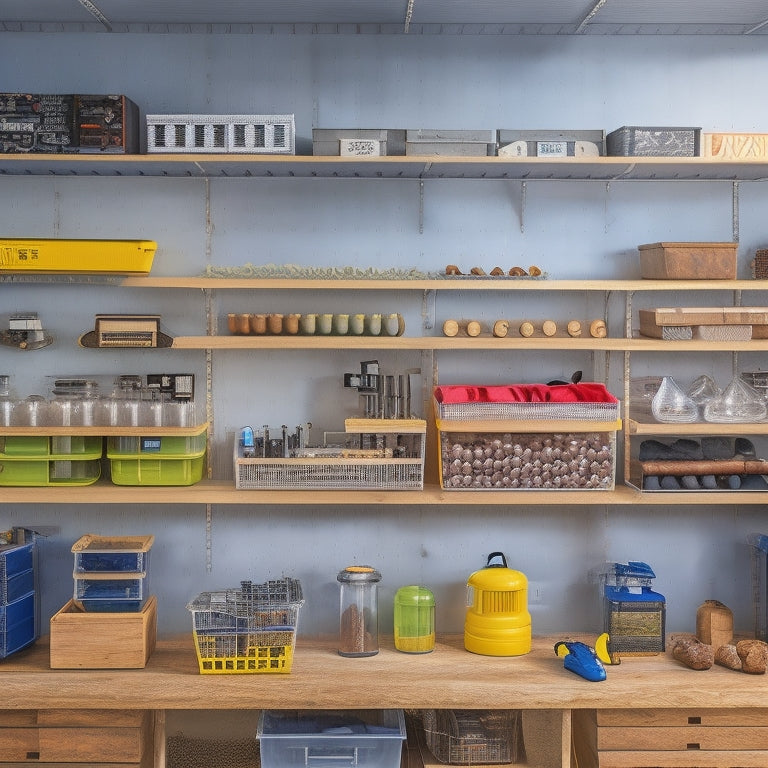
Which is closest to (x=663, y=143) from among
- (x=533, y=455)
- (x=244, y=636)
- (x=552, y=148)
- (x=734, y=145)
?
(x=734, y=145)

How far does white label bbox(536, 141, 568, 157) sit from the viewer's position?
143 inches

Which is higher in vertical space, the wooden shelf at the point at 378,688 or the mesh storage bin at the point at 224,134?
the mesh storage bin at the point at 224,134

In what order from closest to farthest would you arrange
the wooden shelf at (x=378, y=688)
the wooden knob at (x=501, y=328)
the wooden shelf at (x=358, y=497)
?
the wooden shelf at (x=378, y=688)
the wooden shelf at (x=358, y=497)
the wooden knob at (x=501, y=328)

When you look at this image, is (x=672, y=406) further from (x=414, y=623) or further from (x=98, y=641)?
(x=98, y=641)

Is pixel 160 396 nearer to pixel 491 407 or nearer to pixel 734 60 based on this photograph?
pixel 491 407

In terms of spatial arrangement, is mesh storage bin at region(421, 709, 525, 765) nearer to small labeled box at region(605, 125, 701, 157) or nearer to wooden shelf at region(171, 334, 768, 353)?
wooden shelf at region(171, 334, 768, 353)

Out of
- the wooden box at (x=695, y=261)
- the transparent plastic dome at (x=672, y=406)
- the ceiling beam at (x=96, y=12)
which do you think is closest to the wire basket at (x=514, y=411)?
the transparent plastic dome at (x=672, y=406)

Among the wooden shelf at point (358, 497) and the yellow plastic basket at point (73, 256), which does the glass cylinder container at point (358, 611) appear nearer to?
the wooden shelf at point (358, 497)

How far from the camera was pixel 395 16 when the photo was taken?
3773mm

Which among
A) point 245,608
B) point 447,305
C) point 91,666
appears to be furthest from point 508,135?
point 91,666

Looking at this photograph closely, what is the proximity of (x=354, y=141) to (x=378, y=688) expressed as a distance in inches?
79.9

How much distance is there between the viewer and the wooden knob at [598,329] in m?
3.83

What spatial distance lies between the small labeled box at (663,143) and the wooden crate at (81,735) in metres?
2.78

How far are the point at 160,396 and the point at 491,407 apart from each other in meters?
1.35
